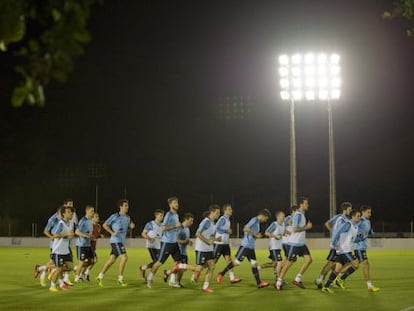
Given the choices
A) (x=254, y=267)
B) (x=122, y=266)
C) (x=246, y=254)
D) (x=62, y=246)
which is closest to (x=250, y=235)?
(x=246, y=254)

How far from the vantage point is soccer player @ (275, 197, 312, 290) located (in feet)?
55.4

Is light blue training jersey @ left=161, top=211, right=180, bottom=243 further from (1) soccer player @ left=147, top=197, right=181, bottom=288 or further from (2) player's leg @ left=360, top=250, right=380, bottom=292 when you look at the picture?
(2) player's leg @ left=360, top=250, right=380, bottom=292

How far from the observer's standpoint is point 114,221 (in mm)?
18203

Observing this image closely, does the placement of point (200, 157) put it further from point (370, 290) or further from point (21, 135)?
point (370, 290)

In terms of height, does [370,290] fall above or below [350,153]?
below

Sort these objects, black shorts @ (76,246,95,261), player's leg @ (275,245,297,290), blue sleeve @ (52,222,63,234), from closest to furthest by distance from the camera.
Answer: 1. blue sleeve @ (52,222,63,234)
2. player's leg @ (275,245,297,290)
3. black shorts @ (76,246,95,261)

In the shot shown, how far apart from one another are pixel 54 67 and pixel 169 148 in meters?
71.0

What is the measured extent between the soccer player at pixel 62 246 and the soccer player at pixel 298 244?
460 cm

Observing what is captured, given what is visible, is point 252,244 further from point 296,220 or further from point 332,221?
point 332,221

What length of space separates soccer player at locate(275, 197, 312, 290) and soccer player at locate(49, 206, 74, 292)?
460 centimetres

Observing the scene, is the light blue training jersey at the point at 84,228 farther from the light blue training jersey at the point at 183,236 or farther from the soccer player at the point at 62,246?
the light blue training jersey at the point at 183,236

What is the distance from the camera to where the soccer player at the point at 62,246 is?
1633cm

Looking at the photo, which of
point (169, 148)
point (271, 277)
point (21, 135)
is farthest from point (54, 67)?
point (169, 148)

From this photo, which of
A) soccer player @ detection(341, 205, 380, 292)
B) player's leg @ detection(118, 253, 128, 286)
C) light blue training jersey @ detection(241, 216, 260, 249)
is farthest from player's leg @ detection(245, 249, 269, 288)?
player's leg @ detection(118, 253, 128, 286)
